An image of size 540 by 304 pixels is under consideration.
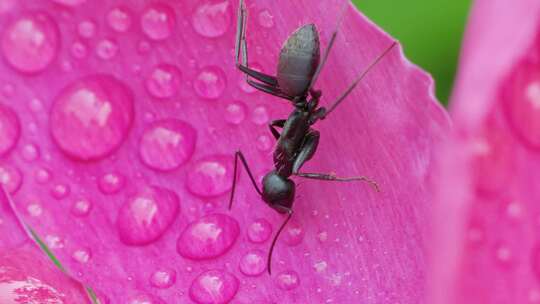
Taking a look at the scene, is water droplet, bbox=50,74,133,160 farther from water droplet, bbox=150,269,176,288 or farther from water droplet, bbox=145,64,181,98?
water droplet, bbox=150,269,176,288

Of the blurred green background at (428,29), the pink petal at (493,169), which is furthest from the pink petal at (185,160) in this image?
the blurred green background at (428,29)

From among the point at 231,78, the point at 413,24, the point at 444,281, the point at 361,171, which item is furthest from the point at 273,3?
the point at 413,24

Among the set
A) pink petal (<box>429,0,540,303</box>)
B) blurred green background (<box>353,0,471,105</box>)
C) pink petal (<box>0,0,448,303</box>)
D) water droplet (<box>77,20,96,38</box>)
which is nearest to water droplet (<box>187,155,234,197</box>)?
pink petal (<box>0,0,448,303</box>)

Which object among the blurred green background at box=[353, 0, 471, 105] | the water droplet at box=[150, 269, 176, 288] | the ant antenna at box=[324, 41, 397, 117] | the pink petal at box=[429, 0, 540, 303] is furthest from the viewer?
the blurred green background at box=[353, 0, 471, 105]

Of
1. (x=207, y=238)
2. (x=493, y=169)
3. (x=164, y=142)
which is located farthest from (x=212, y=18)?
(x=493, y=169)

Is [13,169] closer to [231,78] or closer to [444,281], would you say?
[231,78]

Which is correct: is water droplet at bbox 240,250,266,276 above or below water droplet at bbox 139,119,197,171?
below
